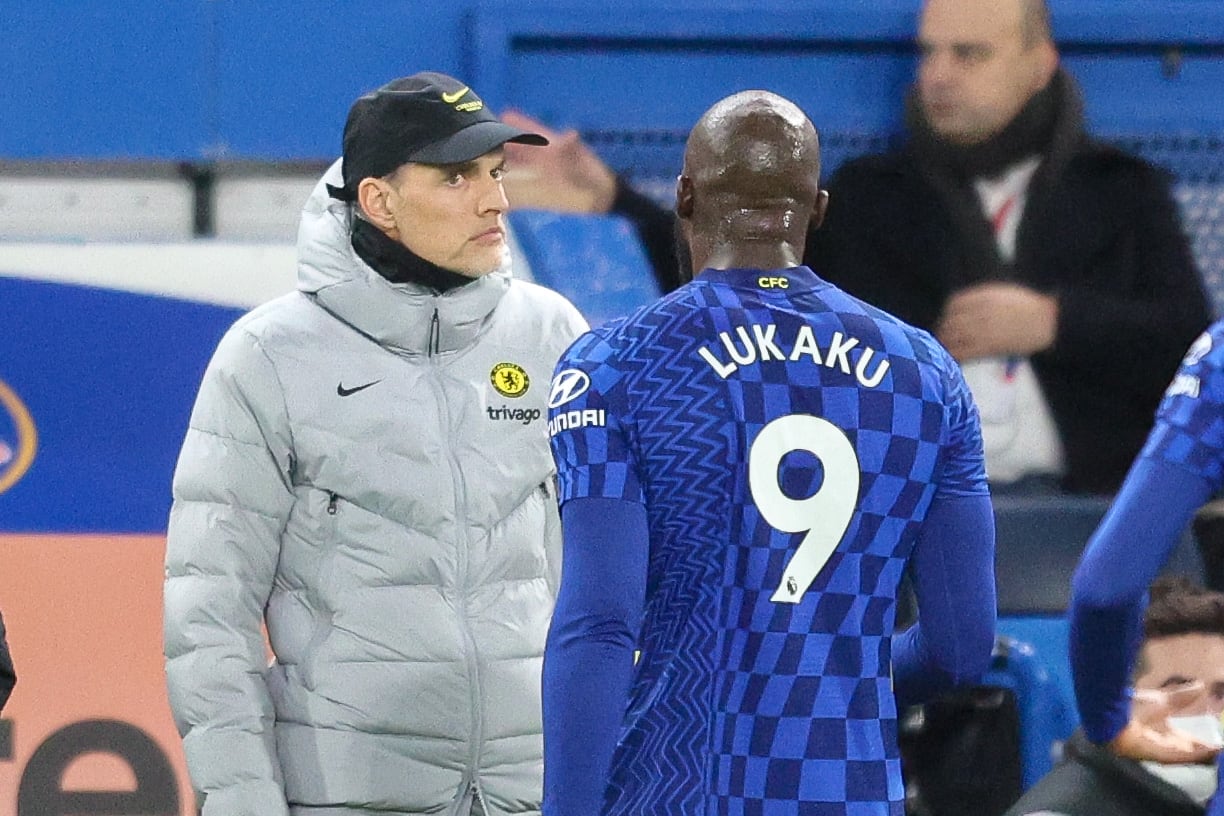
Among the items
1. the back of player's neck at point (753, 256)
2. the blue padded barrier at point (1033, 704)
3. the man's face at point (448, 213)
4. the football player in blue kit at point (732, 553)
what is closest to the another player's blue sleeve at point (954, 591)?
the football player in blue kit at point (732, 553)

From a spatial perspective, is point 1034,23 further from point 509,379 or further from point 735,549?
point 735,549

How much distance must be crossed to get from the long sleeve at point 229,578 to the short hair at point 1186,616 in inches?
64.8

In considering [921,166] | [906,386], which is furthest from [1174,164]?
[906,386]

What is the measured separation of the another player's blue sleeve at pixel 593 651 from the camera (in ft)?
6.96

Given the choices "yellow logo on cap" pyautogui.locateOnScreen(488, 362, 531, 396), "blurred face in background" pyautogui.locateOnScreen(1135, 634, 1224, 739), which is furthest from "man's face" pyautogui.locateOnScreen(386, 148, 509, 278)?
"blurred face in background" pyautogui.locateOnScreen(1135, 634, 1224, 739)

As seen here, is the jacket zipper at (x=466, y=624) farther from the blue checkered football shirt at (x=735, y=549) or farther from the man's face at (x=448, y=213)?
the blue checkered football shirt at (x=735, y=549)

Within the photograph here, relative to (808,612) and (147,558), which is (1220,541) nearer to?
(808,612)

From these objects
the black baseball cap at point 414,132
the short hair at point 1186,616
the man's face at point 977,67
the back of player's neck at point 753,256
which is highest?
the man's face at point 977,67

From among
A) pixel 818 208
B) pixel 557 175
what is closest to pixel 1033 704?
pixel 557 175

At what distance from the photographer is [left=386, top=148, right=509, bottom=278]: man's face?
286 cm

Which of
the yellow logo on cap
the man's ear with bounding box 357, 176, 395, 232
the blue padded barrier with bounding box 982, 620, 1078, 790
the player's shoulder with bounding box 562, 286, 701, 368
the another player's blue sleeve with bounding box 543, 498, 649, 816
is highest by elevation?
the man's ear with bounding box 357, 176, 395, 232

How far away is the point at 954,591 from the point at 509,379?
84cm

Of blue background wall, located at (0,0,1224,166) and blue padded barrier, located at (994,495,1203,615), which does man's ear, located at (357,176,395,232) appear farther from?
blue padded barrier, located at (994,495,1203,615)

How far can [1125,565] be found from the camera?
106 inches
